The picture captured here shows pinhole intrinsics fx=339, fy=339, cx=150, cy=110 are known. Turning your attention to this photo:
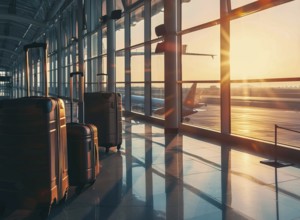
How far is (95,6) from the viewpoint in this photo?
69.7 feet

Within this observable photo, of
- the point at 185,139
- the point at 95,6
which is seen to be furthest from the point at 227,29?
the point at 95,6

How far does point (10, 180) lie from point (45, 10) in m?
27.5

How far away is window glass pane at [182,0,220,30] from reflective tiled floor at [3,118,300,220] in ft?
12.4

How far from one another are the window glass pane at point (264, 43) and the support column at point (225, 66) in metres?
0.10

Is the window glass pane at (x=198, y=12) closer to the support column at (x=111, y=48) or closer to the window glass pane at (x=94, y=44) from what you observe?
the support column at (x=111, y=48)

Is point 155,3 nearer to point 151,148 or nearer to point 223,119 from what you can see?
point 223,119

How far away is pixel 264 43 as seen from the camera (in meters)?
8.05

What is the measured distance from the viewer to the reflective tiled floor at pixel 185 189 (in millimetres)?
3406

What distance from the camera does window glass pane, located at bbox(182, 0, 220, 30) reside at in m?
8.59

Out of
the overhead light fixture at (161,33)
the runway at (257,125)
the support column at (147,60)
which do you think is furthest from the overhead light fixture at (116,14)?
the runway at (257,125)

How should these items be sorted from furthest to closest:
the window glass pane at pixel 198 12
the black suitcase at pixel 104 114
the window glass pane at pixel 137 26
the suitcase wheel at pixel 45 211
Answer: the window glass pane at pixel 137 26
the window glass pane at pixel 198 12
the black suitcase at pixel 104 114
the suitcase wheel at pixel 45 211

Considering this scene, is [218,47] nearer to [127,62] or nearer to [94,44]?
[127,62]

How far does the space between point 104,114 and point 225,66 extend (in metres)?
3.26

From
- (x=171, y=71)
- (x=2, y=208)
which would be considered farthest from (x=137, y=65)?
(x=2, y=208)
